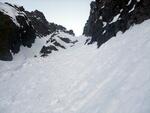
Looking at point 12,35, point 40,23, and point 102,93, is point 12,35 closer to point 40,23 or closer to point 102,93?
point 40,23

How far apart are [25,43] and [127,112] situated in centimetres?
4708

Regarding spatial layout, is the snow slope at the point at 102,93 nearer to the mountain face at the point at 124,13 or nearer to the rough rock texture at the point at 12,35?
the mountain face at the point at 124,13

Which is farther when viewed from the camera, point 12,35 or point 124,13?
point 12,35

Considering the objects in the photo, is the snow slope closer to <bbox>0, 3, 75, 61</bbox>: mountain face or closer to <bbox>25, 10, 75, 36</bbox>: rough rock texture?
<bbox>0, 3, 75, 61</bbox>: mountain face

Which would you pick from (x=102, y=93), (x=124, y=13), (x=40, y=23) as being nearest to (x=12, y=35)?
(x=124, y=13)

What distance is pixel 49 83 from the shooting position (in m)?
19.4

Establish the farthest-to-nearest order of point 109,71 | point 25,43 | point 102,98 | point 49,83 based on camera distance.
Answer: point 25,43, point 49,83, point 109,71, point 102,98

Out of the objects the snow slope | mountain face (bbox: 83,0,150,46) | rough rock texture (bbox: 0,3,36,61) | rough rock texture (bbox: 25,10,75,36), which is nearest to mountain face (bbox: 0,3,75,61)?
rough rock texture (bbox: 0,3,36,61)

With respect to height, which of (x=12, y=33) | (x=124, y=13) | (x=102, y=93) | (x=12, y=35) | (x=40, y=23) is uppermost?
(x=40, y=23)

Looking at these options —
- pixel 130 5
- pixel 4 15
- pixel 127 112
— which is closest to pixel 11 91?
pixel 127 112

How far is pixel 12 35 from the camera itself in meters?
45.4

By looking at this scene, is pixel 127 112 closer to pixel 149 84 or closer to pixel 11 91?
pixel 149 84

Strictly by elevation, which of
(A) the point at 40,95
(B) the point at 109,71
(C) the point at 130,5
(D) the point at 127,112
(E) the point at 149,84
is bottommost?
(D) the point at 127,112

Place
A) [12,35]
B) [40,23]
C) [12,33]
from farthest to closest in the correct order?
1. [40,23]
2. [12,33]
3. [12,35]
